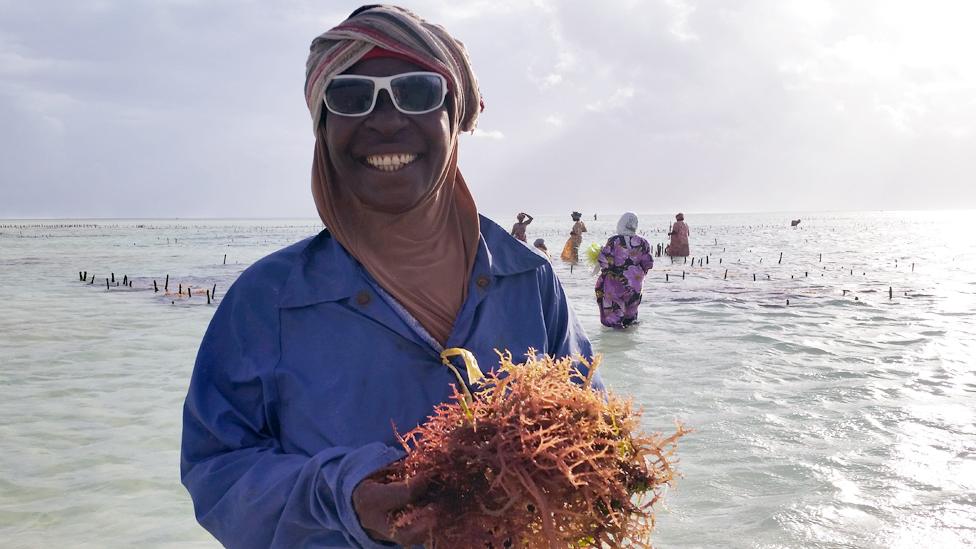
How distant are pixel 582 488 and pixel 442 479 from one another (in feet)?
0.94

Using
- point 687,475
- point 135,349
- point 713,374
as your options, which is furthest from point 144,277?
point 687,475

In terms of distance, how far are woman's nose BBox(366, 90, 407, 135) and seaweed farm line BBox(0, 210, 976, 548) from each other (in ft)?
4.83

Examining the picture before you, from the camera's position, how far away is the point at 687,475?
18.2 ft

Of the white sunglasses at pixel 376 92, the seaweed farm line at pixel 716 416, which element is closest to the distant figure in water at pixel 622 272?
the seaweed farm line at pixel 716 416

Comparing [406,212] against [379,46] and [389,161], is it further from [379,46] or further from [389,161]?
[379,46]

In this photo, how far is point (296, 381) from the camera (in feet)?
5.72

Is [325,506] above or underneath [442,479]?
underneath

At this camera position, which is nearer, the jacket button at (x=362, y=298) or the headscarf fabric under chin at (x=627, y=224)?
the jacket button at (x=362, y=298)

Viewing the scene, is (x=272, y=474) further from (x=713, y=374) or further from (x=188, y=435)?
(x=713, y=374)

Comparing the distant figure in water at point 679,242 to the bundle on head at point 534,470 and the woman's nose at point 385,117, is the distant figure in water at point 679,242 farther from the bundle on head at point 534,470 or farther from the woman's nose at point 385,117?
the bundle on head at point 534,470

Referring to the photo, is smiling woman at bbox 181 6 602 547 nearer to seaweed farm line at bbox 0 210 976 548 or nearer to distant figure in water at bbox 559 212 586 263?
seaweed farm line at bbox 0 210 976 548

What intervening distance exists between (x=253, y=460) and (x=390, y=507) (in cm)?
48

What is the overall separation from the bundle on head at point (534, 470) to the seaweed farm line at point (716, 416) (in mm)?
900

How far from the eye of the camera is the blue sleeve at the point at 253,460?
148 cm
